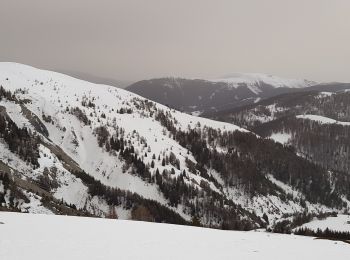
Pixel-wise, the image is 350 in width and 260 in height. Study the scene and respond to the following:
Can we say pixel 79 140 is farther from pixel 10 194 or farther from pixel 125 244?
pixel 125 244

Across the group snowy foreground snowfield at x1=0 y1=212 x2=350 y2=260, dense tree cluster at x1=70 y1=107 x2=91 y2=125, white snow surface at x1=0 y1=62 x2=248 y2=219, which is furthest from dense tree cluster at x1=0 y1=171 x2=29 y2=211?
dense tree cluster at x1=70 y1=107 x2=91 y2=125

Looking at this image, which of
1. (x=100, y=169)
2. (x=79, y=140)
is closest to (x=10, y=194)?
(x=100, y=169)

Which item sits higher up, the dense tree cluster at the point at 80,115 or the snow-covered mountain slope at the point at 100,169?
the dense tree cluster at the point at 80,115

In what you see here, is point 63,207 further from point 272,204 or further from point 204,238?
point 272,204

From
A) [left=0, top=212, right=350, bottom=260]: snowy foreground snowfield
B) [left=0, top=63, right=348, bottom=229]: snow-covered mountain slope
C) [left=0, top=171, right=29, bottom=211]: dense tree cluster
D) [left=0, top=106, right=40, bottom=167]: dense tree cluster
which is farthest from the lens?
[left=0, top=106, right=40, bottom=167]: dense tree cluster

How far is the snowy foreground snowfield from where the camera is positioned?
1872 cm

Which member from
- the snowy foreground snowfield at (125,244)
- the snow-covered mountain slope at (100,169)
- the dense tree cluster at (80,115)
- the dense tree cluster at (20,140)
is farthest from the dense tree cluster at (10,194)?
the dense tree cluster at (80,115)

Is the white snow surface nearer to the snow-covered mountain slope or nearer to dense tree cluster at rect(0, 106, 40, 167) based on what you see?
the snow-covered mountain slope

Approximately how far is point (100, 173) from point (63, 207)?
5207 cm

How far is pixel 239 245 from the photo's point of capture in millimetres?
25969

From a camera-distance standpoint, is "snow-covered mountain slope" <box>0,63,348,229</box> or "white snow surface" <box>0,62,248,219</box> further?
"white snow surface" <box>0,62,248,219</box>

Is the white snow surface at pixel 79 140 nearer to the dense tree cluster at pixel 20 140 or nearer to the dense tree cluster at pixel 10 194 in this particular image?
the dense tree cluster at pixel 20 140

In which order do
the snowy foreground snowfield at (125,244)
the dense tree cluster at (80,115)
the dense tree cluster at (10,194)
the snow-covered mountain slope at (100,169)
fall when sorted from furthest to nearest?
the dense tree cluster at (80,115) < the snow-covered mountain slope at (100,169) < the dense tree cluster at (10,194) < the snowy foreground snowfield at (125,244)

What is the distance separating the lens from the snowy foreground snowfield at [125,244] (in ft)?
61.4
